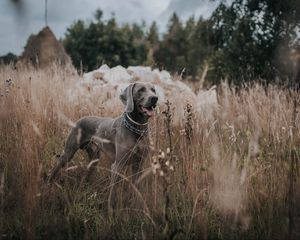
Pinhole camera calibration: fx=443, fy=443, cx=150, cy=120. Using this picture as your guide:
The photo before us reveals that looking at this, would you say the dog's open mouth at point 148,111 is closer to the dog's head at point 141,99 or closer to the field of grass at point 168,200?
the dog's head at point 141,99

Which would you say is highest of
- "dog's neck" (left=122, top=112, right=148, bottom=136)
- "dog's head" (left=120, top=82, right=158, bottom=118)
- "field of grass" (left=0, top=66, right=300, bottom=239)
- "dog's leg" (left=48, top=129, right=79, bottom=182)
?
"dog's head" (left=120, top=82, right=158, bottom=118)

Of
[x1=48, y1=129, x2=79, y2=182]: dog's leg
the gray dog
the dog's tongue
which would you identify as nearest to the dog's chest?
the gray dog

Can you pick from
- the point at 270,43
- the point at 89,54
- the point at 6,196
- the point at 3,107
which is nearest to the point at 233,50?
the point at 270,43

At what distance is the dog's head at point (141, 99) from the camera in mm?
4102

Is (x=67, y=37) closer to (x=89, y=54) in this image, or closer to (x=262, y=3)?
(x=89, y=54)

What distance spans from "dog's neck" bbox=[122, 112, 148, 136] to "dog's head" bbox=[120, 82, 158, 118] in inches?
2.9

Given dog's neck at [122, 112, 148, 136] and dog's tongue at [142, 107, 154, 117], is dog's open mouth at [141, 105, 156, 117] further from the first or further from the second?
dog's neck at [122, 112, 148, 136]

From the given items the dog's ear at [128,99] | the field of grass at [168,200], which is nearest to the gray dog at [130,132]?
the dog's ear at [128,99]

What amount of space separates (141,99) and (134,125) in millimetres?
255

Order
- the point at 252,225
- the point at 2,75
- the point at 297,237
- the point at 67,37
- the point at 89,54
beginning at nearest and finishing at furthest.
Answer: the point at 297,237, the point at 252,225, the point at 2,75, the point at 89,54, the point at 67,37

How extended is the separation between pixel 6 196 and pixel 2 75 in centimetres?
495

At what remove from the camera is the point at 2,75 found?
8070 mm

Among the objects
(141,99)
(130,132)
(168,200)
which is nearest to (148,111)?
(141,99)

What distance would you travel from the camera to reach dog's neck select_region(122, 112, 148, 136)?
4.11 m
